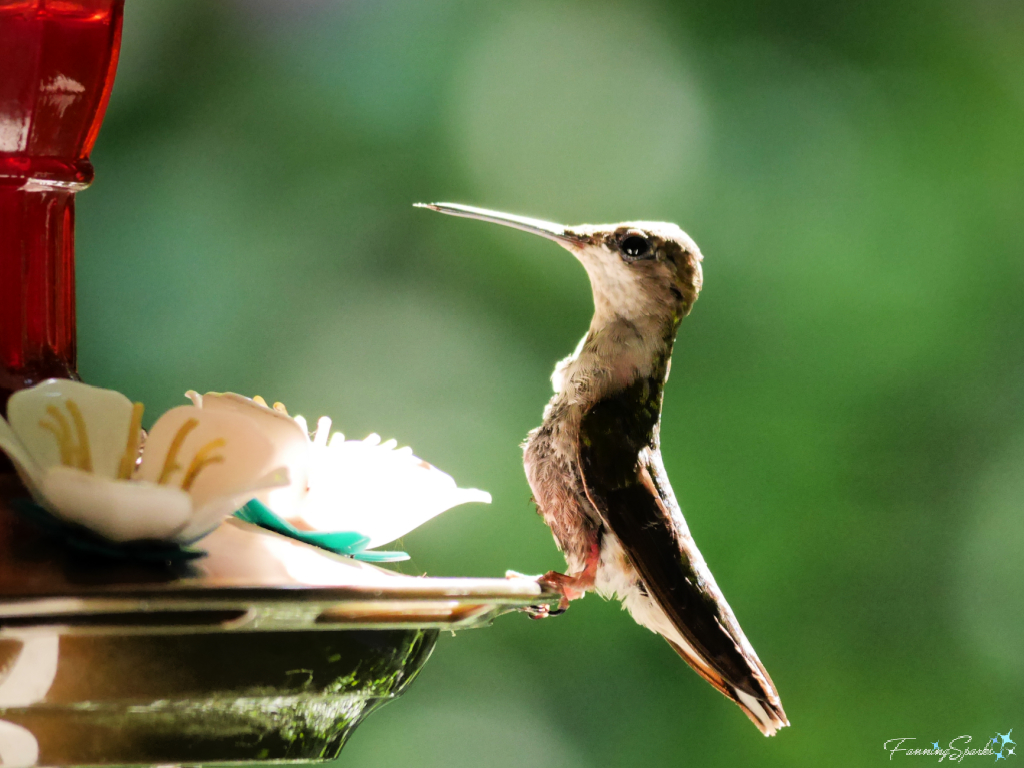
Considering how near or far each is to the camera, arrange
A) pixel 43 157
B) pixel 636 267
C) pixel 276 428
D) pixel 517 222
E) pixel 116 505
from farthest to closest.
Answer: pixel 636 267 < pixel 517 222 < pixel 43 157 < pixel 276 428 < pixel 116 505

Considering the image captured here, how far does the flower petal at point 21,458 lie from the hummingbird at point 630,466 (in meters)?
0.79

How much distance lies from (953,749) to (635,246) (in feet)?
9.02

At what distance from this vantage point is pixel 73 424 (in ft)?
2.70

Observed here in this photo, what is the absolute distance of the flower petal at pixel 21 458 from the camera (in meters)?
0.77

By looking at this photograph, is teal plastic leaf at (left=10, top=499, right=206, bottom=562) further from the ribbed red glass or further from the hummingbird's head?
the hummingbird's head

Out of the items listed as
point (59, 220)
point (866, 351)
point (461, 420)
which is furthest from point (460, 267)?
point (59, 220)

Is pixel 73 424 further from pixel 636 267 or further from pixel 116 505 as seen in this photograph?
pixel 636 267

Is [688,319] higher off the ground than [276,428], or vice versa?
[276,428]

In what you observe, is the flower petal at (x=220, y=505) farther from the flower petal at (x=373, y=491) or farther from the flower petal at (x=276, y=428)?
the flower petal at (x=373, y=491)

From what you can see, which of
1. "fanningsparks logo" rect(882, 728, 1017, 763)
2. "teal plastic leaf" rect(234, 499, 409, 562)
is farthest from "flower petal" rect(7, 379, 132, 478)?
"fanningsparks logo" rect(882, 728, 1017, 763)

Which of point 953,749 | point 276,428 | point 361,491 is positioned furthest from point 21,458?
point 953,749

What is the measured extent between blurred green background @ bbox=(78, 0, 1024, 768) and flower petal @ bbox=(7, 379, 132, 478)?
10.4 ft

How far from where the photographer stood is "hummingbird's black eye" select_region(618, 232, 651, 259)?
1945 millimetres

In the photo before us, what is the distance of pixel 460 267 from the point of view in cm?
460
